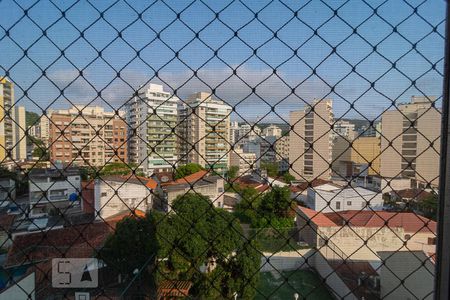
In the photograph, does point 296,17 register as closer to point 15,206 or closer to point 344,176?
point 344,176

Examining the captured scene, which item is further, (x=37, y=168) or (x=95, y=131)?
(x=37, y=168)

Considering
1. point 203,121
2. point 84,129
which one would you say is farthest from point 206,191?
point 203,121

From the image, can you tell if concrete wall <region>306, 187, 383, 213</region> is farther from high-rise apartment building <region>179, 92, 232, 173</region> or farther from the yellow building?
high-rise apartment building <region>179, 92, 232, 173</region>

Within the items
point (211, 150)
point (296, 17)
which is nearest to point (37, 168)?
point (211, 150)

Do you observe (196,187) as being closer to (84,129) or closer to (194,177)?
(194,177)

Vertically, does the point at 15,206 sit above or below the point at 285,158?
below
